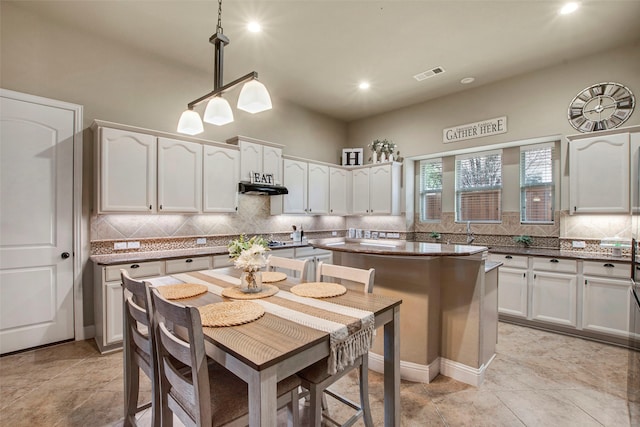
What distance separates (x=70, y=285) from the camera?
312cm

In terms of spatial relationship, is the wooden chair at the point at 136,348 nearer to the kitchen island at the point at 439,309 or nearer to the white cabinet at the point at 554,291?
the kitchen island at the point at 439,309

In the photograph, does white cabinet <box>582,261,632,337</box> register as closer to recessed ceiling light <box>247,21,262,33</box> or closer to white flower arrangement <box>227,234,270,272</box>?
white flower arrangement <box>227,234,270,272</box>

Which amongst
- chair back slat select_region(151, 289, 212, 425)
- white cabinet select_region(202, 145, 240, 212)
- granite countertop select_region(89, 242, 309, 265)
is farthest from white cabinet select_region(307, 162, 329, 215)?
chair back slat select_region(151, 289, 212, 425)

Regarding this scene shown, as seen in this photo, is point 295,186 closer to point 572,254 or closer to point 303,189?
point 303,189

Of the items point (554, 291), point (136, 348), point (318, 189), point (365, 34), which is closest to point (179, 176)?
point (136, 348)

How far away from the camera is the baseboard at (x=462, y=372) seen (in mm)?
2363

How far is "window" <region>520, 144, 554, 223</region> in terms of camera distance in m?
4.07

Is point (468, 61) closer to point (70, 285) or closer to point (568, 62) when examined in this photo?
point (568, 62)

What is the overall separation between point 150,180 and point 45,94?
1.28m

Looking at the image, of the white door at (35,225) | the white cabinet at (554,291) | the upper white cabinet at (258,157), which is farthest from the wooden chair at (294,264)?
the white cabinet at (554,291)

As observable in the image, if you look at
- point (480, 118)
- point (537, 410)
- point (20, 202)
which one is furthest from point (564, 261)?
point (20, 202)

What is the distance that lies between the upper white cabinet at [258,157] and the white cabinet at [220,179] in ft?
0.37

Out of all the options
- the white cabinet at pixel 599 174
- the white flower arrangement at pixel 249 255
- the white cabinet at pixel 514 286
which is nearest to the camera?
the white flower arrangement at pixel 249 255

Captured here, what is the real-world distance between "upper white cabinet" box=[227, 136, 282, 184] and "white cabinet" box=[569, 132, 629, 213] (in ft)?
12.5
